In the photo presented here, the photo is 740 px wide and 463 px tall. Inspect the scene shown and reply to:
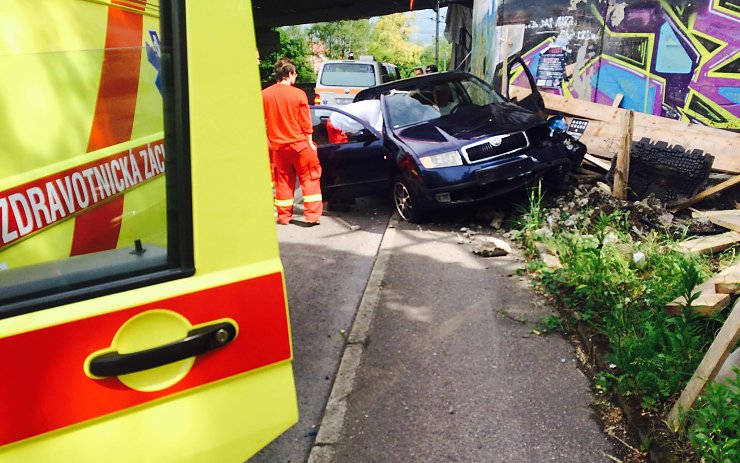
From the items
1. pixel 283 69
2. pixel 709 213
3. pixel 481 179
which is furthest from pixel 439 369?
pixel 283 69

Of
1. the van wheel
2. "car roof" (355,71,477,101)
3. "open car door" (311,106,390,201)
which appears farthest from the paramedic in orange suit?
"car roof" (355,71,477,101)

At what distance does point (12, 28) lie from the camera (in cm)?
180

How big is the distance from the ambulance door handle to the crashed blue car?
5376 millimetres

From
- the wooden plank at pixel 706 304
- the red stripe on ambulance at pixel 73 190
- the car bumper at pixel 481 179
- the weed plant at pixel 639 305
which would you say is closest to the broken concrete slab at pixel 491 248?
the weed plant at pixel 639 305

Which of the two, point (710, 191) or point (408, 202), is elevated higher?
point (710, 191)

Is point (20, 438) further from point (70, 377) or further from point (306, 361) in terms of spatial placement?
point (306, 361)

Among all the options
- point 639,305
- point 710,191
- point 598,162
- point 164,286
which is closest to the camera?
point 164,286

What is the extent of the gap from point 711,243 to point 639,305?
1681mm

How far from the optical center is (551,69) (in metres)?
11.9

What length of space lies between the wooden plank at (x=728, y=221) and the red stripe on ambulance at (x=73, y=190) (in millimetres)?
5231

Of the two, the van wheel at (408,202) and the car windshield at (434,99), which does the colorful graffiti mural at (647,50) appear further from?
the van wheel at (408,202)

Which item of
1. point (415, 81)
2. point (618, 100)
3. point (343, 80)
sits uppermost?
point (343, 80)

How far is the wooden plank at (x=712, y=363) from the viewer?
2.62m

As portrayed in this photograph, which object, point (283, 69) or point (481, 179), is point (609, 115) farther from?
point (283, 69)
